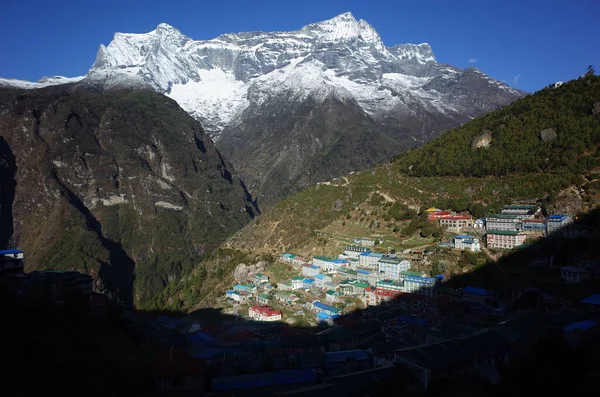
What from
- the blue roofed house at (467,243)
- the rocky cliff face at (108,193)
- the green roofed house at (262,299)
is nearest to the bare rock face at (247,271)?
the green roofed house at (262,299)

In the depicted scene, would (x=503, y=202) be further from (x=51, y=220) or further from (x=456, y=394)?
(x=51, y=220)

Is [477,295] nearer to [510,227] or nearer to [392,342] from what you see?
[510,227]

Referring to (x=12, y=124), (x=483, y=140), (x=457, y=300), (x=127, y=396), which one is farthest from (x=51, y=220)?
(x=127, y=396)

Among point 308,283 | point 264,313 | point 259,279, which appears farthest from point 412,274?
point 259,279

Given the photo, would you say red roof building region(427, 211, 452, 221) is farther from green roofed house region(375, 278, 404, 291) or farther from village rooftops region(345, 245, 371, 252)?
green roofed house region(375, 278, 404, 291)

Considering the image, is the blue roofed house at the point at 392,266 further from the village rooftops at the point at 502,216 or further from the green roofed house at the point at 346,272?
the village rooftops at the point at 502,216
